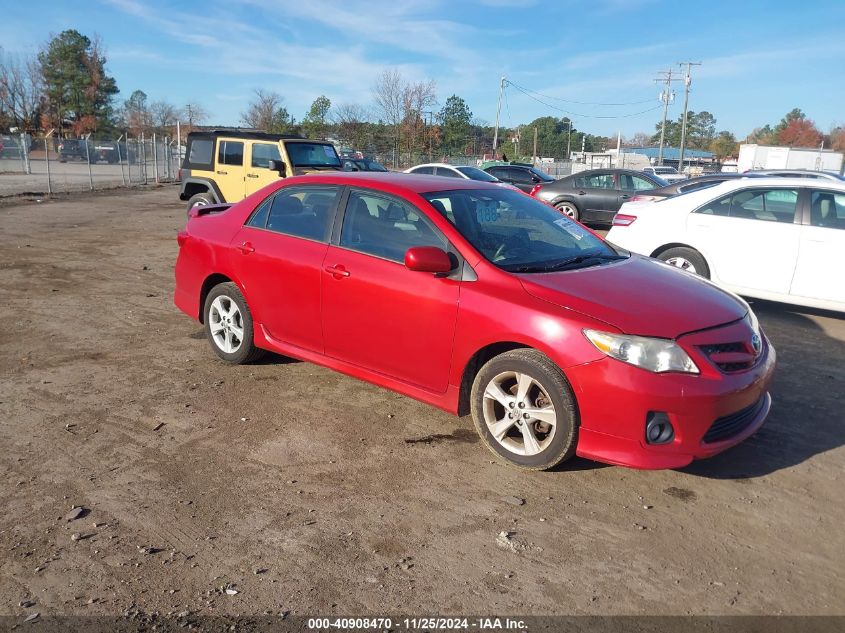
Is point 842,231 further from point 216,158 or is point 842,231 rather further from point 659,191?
point 216,158

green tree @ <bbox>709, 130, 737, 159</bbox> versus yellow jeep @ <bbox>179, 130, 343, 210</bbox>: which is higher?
green tree @ <bbox>709, 130, 737, 159</bbox>

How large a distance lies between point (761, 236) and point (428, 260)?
5062 millimetres

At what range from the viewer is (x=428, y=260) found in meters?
4.00

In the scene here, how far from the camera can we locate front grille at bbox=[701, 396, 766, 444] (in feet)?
11.9

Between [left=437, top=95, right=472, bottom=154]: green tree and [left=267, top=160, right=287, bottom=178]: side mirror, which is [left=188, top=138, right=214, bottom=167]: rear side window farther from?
[left=437, top=95, right=472, bottom=154]: green tree

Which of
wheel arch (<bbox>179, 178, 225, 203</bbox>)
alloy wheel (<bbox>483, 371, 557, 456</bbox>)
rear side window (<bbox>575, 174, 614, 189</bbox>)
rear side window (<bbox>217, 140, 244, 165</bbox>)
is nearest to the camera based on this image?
alloy wheel (<bbox>483, 371, 557, 456</bbox>)

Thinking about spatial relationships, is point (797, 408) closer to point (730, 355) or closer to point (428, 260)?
point (730, 355)

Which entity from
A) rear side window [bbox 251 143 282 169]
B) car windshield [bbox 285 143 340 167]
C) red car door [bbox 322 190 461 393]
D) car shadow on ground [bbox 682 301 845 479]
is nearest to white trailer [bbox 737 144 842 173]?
car windshield [bbox 285 143 340 167]

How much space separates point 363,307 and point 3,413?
2.52m

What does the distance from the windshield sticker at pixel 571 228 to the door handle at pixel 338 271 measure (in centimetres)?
159

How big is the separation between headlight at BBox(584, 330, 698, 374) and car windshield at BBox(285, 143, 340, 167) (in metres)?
11.2

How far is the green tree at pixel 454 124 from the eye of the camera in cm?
5447

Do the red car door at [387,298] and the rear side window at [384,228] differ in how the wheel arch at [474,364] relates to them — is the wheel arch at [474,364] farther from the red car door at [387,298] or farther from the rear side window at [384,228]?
the rear side window at [384,228]

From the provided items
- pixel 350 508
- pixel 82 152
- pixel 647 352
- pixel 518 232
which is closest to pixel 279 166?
pixel 518 232
